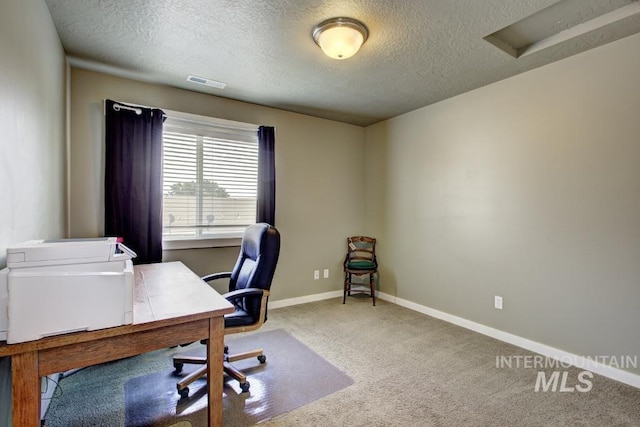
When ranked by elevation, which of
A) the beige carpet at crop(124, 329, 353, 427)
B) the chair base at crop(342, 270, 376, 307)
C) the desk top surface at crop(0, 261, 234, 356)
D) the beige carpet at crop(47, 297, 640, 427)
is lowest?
the beige carpet at crop(124, 329, 353, 427)

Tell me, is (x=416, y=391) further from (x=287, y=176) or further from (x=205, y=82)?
(x=205, y=82)

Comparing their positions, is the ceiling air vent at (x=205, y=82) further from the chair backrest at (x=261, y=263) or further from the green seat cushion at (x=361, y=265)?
the green seat cushion at (x=361, y=265)

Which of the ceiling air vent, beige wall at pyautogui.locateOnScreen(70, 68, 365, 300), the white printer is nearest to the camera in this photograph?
the white printer

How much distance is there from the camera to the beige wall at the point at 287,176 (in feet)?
9.07

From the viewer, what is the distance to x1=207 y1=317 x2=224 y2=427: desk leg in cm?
156

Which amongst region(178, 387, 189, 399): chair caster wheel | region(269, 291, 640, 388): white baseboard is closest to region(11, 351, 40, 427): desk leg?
region(178, 387, 189, 399): chair caster wheel

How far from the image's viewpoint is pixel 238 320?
2123 mm

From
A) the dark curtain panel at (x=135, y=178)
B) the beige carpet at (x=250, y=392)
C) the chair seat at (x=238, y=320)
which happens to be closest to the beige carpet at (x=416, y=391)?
the beige carpet at (x=250, y=392)

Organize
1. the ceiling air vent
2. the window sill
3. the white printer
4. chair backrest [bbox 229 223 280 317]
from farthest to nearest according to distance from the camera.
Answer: the window sill, the ceiling air vent, chair backrest [bbox 229 223 280 317], the white printer

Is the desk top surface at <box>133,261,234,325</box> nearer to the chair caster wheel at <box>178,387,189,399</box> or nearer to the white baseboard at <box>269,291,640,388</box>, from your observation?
the chair caster wheel at <box>178,387,189,399</box>

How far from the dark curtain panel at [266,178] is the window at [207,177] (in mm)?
109

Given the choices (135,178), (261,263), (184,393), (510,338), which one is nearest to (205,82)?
(135,178)

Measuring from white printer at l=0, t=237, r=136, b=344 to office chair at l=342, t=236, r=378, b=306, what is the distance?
3.01 metres

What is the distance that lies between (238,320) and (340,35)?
2.01 m
